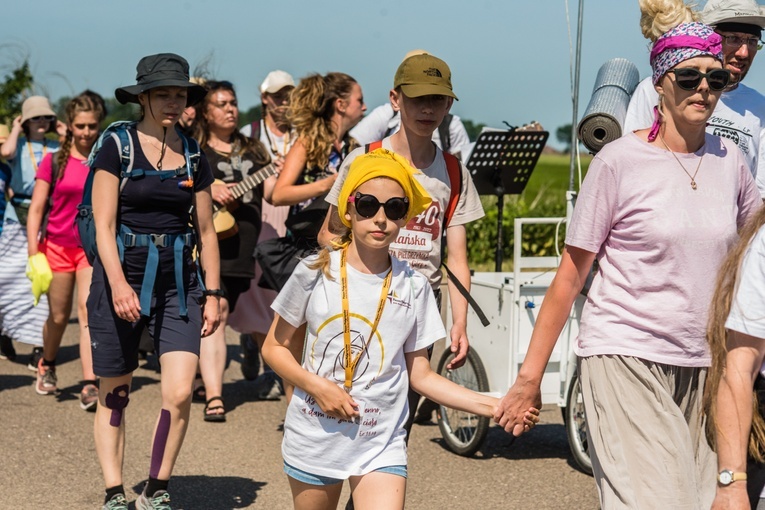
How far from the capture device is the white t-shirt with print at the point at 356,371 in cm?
395

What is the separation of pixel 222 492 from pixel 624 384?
3187 mm

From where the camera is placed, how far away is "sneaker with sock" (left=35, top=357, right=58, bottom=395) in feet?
29.2

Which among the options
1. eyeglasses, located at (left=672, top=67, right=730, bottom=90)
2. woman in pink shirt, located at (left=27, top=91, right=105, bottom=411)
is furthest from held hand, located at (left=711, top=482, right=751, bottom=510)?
woman in pink shirt, located at (left=27, top=91, right=105, bottom=411)

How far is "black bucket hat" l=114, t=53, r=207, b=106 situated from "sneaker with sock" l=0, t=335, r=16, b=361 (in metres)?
5.27

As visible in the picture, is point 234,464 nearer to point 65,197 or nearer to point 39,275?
point 39,275

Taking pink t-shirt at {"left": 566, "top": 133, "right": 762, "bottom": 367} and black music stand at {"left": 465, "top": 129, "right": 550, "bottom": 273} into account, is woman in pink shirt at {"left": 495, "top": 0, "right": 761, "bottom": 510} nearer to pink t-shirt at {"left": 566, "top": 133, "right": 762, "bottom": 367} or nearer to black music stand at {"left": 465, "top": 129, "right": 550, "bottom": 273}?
pink t-shirt at {"left": 566, "top": 133, "right": 762, "bottom": 367}

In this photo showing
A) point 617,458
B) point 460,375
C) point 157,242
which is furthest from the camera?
point 460,375

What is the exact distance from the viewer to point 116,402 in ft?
18.6

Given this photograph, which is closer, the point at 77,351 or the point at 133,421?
the point at 133,421

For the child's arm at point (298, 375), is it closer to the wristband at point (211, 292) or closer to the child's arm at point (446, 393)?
the child's arm at point (446, 393)

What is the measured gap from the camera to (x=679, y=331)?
3773 millimetres

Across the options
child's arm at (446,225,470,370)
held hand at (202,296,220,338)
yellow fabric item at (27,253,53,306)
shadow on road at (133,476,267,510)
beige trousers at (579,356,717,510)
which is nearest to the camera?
beige trousers at (579,356,717,510)

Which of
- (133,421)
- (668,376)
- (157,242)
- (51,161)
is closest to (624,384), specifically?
(668,376)

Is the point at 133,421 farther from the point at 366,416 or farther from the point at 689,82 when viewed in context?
the point at 689,82
